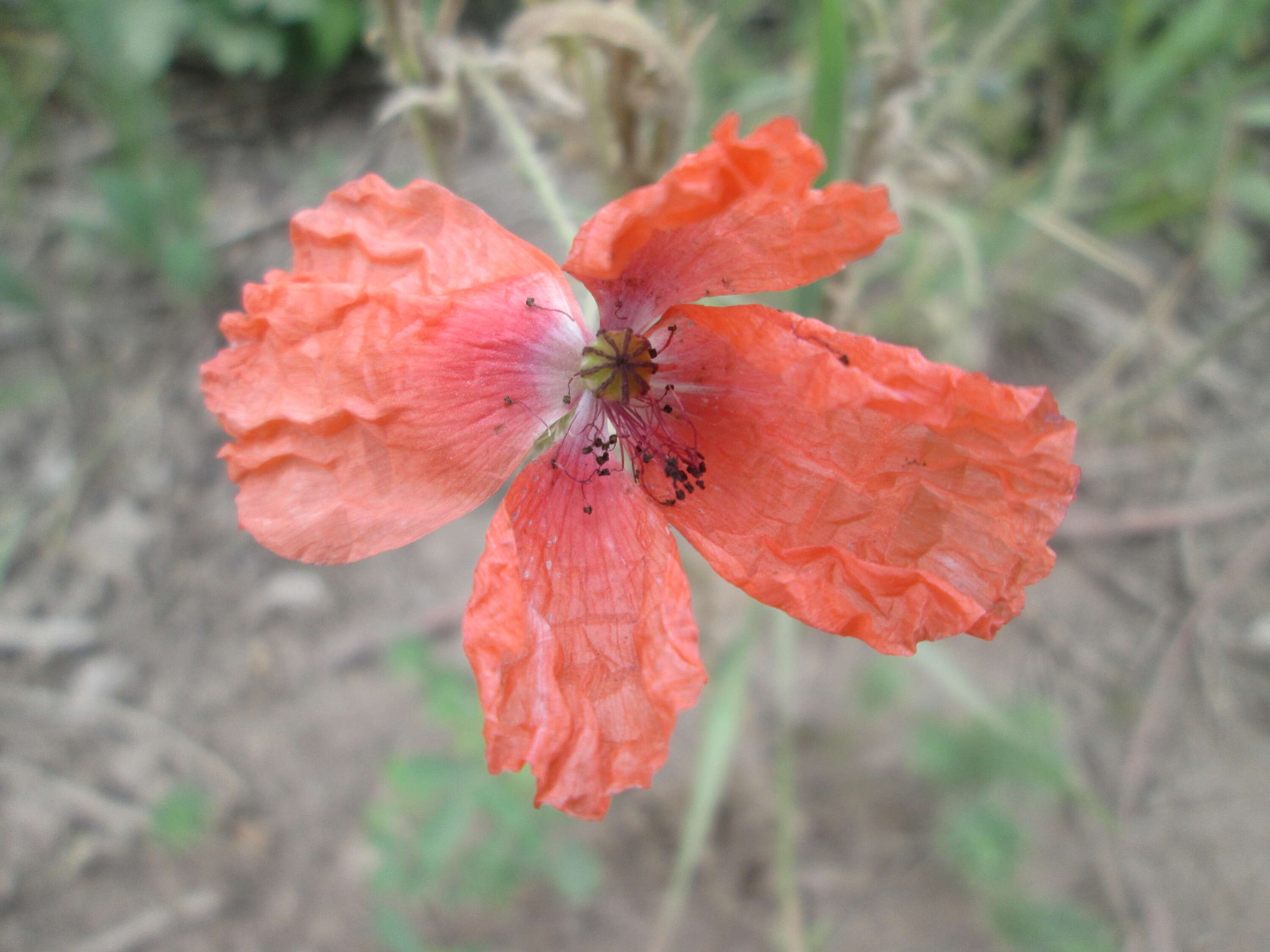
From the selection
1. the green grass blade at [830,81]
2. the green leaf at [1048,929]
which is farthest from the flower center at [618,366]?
the green leaf at [1048,929]

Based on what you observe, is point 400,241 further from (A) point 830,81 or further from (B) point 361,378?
(A) point 830,81

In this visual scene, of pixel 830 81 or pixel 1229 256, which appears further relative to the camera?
pixel 1229 256

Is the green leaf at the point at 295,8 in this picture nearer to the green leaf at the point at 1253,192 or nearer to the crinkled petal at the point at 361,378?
the crinkled petal at the point at 361,378

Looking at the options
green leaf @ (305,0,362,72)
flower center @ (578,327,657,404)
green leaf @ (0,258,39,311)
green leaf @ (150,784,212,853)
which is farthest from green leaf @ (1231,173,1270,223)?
green leaf @ (0,258,39,311)

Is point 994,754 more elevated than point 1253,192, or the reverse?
point 1253,192

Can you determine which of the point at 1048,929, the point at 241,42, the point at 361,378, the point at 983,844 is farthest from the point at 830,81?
the point at 241,42

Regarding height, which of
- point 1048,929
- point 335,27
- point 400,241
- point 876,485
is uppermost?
point 335,27
